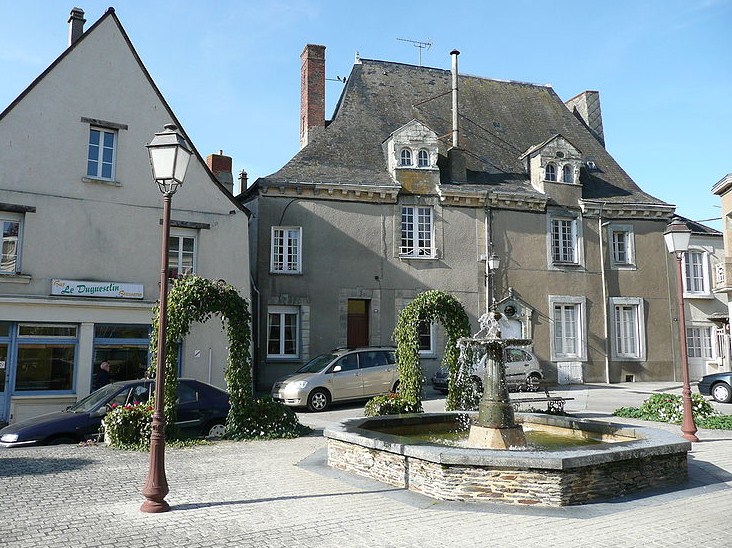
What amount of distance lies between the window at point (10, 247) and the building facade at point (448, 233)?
24.1 ft

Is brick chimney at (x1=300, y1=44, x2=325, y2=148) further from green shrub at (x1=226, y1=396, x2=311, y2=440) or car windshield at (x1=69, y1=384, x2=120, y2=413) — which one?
car windshield at (x1=69, y1=384, x2=120, y2=413)

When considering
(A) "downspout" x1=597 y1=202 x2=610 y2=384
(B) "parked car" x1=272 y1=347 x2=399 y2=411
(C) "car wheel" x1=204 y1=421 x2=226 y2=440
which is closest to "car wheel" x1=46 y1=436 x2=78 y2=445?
(C) "car wheel" x1=204 y1=421 x2=226 y2=440

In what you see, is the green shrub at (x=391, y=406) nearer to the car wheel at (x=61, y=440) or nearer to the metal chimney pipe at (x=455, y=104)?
the car wheel at (x=61, y=440)

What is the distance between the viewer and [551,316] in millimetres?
24031

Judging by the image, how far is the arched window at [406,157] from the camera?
75.9ft

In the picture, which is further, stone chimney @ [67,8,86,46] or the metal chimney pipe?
the metal chimney pipe

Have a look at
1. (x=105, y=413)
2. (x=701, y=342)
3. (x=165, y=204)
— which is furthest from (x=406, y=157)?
(x=165, y=204)

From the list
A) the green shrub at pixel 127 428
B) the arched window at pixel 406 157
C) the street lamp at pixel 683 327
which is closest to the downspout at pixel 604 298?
the arched window at pixel 406 157

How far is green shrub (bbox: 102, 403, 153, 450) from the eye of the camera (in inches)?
428

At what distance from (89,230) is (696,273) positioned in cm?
2321

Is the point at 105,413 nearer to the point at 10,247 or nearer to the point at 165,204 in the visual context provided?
the point at 165,204

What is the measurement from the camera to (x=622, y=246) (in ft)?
83.1

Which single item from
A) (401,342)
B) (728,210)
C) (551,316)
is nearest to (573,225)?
(551,316)

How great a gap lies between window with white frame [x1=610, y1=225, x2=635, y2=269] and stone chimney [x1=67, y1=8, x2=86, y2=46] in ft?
64.6
